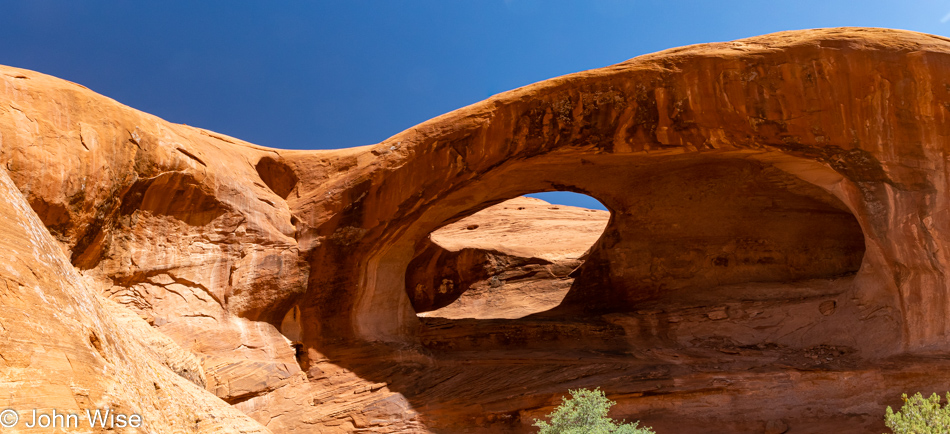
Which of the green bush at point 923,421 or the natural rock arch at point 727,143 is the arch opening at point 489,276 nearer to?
the natural rock arch at point 727,143

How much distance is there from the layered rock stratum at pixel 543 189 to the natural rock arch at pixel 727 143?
0.03 metres

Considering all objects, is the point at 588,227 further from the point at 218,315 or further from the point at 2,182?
the point at 2,182

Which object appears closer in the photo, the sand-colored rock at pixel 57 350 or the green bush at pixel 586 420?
the sand-colored rock at pixel 57 350

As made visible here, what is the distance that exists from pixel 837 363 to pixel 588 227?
9.38 meters

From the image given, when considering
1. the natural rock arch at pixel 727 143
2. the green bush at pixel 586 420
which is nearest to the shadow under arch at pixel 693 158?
the natural rock arch at pixel 727 143

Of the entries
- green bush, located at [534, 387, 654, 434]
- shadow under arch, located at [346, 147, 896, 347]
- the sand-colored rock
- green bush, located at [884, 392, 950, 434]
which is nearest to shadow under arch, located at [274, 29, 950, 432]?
shadow under arch, located at [346, 147, 896, 347]

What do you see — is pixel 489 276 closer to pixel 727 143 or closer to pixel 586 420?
pixel 727 143

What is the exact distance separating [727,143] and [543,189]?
3.22 meters

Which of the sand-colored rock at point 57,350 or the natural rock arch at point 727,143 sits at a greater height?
the natural rock arch at point 727,143

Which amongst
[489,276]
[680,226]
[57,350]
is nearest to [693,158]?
[680,226]

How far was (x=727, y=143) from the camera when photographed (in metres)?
9.00

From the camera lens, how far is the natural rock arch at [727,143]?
7.99m

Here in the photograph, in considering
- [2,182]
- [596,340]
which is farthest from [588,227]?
[2,182]

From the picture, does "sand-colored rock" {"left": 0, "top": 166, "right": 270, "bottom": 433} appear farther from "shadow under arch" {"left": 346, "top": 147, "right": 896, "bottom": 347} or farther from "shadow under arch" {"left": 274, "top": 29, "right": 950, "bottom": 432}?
"shadow under arch" {"left": 346, "top": 147, "right": 896, "bottom": 347}
